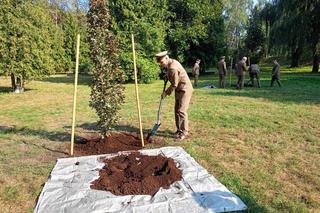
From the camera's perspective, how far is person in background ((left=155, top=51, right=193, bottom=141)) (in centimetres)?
683

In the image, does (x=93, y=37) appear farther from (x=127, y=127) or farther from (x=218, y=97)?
(x=218, y=97)

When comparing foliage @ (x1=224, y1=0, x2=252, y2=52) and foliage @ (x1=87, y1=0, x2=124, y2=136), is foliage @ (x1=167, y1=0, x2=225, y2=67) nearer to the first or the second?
foliage @ (x1=87, y1=0, x2=124, y2=136)

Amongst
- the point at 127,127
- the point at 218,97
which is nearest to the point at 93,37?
the point at 127,127

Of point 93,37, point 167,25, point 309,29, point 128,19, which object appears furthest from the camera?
point 167,25

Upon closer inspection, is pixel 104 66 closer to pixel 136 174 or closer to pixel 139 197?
pixel 136 174

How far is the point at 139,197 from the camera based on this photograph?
4215 millimetres

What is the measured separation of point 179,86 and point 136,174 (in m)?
2.76

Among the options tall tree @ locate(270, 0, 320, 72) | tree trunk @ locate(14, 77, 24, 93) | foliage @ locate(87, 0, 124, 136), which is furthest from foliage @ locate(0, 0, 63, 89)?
tall tree @ locate(270, 0, 320, 72)

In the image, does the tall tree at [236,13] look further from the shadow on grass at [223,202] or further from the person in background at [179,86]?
the shadow on grass at [223,202]

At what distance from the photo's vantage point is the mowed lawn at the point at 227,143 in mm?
4520

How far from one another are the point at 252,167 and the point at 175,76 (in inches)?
99.9

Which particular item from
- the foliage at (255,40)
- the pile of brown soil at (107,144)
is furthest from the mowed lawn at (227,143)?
the foliage at (255,40)

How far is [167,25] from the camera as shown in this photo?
25516 millimetres

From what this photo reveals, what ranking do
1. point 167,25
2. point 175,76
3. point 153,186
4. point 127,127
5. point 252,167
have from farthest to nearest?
point 167,25, point 127,127, point 175,76, point 252,167, point 153,186
